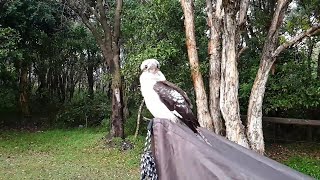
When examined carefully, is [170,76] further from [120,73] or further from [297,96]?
[297,96]

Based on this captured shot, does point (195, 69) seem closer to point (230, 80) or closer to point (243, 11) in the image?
point (230, 80)

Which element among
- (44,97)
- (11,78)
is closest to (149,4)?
(11,78)

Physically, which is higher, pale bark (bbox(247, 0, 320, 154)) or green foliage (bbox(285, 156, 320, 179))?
pale bark (bbox(247, 0, 320, 154))

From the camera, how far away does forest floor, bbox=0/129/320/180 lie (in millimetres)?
7273

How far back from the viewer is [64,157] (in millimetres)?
8531

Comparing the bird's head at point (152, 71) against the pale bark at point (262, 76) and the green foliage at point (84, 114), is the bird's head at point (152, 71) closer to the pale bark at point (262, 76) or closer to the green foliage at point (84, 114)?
the pale bark at point (262, 76)

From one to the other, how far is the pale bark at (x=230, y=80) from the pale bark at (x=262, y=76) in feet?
0.90

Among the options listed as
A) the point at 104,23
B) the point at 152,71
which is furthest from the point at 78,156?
the point at 152,71

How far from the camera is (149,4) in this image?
27.7ft

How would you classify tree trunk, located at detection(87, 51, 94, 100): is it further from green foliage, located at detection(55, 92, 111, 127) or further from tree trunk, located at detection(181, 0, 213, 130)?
tree trunk, located at detection(181, 0, 213, 130)

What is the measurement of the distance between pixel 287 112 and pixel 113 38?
13.3 ft

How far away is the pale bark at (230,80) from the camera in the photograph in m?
6.72

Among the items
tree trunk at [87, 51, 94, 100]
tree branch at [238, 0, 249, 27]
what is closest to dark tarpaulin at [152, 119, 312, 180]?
tree branch at [238, 0, 249, 27]

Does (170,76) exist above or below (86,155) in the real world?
above
